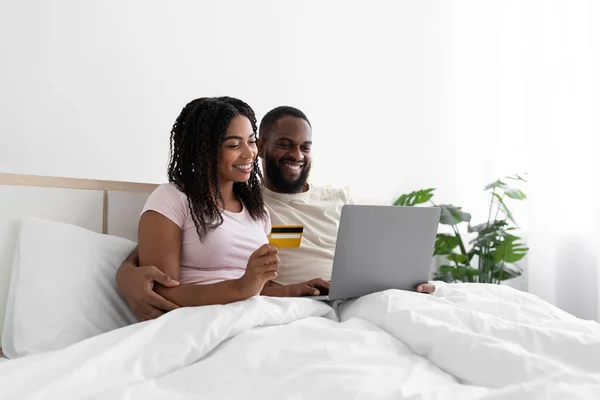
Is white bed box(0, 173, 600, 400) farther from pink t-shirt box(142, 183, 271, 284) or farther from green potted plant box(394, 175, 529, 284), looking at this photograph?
green potted plant box(394, 175, 529, 284)

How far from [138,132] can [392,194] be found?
140cm

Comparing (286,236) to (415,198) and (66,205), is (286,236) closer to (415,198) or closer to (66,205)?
(66,205)

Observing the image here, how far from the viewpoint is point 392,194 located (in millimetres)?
2926

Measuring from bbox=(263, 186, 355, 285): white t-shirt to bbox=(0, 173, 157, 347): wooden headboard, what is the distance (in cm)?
41

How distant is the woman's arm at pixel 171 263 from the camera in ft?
3.99

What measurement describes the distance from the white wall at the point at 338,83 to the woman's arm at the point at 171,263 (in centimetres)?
70

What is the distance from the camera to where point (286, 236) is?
5.18 ft

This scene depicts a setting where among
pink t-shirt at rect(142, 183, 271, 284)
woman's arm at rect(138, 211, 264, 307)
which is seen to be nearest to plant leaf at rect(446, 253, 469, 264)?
pink t-shirt at rect(142, 183, 271, 284)

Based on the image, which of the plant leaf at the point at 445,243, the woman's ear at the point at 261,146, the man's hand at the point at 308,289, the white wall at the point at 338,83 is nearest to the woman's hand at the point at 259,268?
the man's hand at the point at 308,289

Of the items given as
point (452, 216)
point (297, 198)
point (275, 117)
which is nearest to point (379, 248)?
point (297, 198)

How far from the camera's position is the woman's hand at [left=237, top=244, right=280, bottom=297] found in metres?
1.16

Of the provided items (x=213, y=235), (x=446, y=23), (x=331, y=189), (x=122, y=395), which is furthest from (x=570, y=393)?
(x=446, y=23)

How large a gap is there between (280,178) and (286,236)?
0.33m

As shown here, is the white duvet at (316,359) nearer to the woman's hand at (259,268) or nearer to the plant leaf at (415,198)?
the woman's hand at (259,268)
